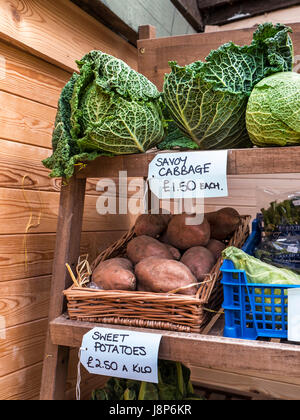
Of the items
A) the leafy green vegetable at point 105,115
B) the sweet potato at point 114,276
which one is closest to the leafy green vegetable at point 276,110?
the leafy green vegetable at point 105,115

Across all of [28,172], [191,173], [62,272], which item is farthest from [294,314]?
[28,172]

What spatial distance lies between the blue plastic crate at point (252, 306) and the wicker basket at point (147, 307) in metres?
0.07

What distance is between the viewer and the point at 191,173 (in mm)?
955

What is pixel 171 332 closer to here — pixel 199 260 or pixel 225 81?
pixel 199 260

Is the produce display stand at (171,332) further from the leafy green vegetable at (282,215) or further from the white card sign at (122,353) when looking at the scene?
the leafy green vegetable at (282,215)

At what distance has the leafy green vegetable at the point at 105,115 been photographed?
0.98 m

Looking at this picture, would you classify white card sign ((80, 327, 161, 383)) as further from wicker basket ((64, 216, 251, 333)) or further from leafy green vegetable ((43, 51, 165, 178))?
leafy green vegetable ((43, 51, 165, 178))

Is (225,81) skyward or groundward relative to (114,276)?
skyward

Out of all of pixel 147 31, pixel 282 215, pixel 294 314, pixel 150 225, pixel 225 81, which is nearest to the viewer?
pixel 294 314

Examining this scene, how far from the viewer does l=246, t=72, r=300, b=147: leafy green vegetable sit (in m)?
0.88

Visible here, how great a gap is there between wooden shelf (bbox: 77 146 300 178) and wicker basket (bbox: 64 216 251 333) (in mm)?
316

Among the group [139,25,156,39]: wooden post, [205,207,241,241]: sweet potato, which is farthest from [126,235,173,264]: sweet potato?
[139,25,156,39]: wooden post

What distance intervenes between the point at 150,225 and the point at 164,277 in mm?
341
